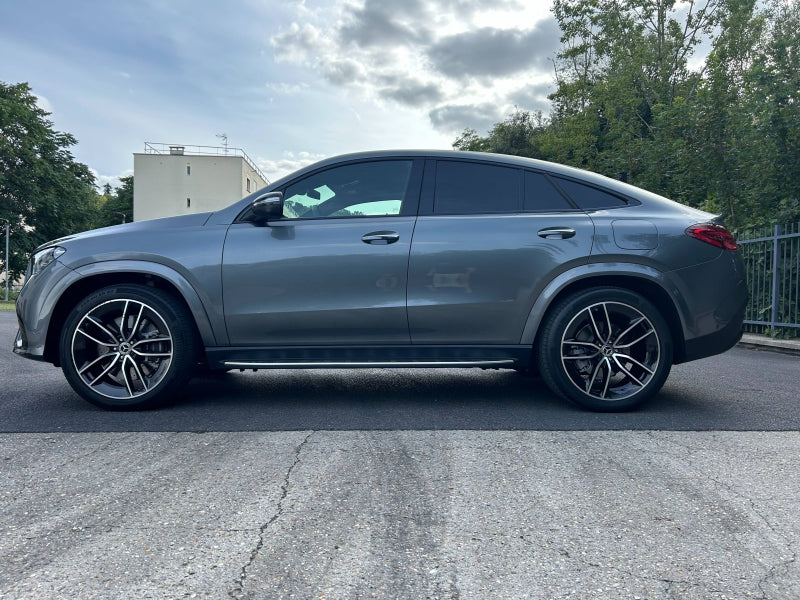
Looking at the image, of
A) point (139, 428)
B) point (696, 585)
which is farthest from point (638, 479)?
point (139, 428)

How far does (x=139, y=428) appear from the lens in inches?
152

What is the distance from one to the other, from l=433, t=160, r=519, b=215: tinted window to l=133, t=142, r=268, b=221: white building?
59.0 meters

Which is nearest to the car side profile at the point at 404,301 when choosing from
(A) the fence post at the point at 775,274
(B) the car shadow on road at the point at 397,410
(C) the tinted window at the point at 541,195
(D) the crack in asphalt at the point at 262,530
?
→ (C) the tinted window at the point at 541,195

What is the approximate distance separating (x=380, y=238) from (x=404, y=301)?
45 cm

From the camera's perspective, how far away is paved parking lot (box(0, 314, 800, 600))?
6.47 feet

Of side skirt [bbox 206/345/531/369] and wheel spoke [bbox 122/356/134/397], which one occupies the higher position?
side skirt [bbox 206/345/531/369]

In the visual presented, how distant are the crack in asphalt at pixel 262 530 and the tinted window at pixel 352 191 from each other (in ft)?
5.61

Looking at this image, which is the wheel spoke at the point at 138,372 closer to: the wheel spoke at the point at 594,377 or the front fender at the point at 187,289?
the front fender at the point at 187,289

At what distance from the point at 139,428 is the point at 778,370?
235 inches

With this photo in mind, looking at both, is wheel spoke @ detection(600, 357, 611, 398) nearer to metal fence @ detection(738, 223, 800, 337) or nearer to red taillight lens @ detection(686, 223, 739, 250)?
red taillight lens @ detection(686, 223, 739, 250)

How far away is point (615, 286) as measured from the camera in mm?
4367

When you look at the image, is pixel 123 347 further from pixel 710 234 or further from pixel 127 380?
pixel 710 234

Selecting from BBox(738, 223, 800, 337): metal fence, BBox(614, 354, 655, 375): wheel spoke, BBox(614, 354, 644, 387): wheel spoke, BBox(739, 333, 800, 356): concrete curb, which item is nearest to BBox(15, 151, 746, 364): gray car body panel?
BBox(614, 354, 655, 375): wheel spoke

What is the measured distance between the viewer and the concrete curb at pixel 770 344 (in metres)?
8.69
